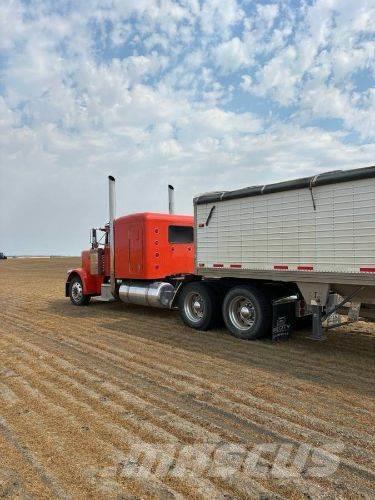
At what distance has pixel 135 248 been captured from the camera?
11930mm

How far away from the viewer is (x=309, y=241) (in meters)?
7.70

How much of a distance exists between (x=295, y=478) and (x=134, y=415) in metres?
1.93

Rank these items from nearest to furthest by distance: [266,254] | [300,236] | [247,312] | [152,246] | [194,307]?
[300,236]
[266,254]
[247,312]
[194,307]
[152,246]

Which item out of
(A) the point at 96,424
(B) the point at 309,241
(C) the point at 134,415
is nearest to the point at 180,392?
(C) the point at 134,415

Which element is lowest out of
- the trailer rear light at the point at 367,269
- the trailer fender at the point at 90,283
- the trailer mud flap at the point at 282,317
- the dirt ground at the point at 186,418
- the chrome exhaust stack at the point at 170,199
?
the dirt ground at the point at 186,418

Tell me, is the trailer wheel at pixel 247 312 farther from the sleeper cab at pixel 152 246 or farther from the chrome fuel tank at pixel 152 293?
the sleeper cab at pixel 152 246

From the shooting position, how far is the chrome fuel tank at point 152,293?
1130 centimetres

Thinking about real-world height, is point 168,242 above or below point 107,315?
above

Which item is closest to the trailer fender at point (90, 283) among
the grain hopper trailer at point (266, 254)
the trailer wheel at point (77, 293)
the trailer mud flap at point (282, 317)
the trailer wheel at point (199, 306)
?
the trailer wheel at point (77, 293)

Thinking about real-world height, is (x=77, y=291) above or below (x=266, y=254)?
below

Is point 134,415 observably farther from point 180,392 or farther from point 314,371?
point 314,371

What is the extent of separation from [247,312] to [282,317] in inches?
27.8

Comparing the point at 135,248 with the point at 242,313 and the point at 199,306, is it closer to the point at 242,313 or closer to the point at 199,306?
the point at 199,306

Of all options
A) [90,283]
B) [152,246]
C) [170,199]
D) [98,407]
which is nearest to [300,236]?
[98,407]
